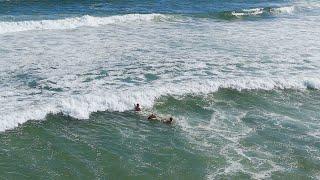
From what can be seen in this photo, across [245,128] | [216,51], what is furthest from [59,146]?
[216,51]

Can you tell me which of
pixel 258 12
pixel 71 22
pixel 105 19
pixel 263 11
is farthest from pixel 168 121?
pixel 263 11

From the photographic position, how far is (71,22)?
39.1 metres

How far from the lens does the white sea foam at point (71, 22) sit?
36719 millimetres

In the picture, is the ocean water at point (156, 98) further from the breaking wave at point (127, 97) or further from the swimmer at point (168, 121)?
the swimmer at point (168, 121)

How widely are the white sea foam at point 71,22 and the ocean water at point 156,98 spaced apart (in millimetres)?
136

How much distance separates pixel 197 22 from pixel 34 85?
64.1ft

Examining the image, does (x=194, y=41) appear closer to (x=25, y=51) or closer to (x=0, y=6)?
(x=25, y=51)

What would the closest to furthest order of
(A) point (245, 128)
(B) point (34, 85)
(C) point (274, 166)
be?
(C) point (274, 166)
(A) point (245, 128)
(B) point (34, 85)

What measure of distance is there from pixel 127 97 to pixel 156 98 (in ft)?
5.02

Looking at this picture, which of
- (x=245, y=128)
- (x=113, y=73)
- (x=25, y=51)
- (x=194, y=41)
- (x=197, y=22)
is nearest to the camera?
(x=245, y=128)

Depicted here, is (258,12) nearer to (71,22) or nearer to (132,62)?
(71,22)

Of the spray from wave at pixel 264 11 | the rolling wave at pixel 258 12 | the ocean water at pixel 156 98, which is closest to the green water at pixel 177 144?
the ocean water at pixel 156 98

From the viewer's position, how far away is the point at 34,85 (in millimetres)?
25141

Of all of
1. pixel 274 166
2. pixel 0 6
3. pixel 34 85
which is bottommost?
pixel 274 166
